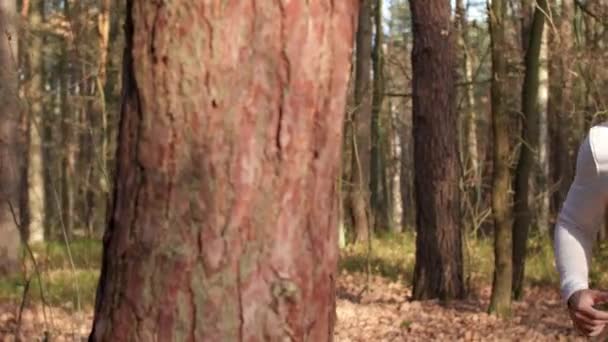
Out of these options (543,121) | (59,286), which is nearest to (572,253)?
(59,286)

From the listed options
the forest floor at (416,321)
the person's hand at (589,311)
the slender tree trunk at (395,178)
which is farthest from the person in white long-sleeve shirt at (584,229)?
the slender tree trunk at (395,178)

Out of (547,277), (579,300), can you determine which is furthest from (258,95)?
(547,277)

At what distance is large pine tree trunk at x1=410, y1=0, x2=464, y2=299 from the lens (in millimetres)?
11094

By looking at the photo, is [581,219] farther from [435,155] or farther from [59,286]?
[59,286]

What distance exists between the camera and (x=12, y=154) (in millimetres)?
12570

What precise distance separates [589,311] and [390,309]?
26.1ft

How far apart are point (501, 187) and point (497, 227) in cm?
39

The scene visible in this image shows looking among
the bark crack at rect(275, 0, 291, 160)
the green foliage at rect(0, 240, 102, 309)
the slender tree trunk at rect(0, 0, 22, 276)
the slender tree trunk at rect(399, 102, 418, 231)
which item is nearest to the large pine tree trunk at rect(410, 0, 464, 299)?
the green foliage at rect(0, 240, 102, 309)

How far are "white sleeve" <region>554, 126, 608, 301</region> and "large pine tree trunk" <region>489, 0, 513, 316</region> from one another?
678cm

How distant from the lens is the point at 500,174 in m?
9.85

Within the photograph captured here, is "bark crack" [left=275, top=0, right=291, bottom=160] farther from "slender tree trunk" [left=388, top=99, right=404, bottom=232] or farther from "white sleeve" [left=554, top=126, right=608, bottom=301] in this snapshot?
"slender tree trunk" [left=388, top=99, right=404, bottom=232]

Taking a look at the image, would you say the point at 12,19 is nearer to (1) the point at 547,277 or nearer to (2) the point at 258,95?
(1) the point at 547,277

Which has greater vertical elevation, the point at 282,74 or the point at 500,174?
the point at 282,74

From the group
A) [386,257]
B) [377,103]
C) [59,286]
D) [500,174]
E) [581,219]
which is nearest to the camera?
[581,219]
